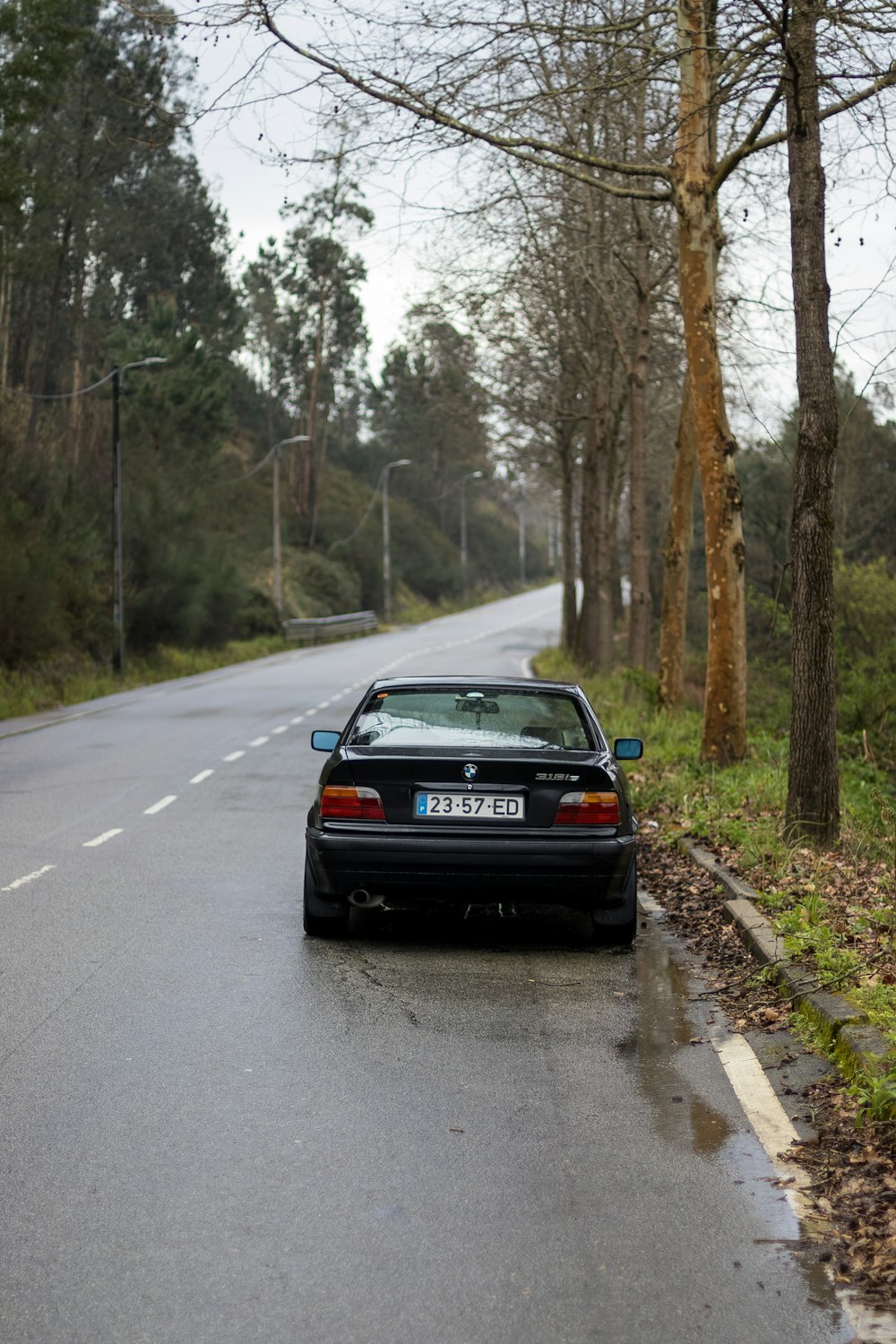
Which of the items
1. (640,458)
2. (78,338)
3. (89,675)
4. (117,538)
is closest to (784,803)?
(640,458)

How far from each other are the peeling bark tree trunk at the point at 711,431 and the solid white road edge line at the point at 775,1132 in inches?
351

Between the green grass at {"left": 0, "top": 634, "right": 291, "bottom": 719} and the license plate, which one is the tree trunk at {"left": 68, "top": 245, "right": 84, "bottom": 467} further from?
the license plate

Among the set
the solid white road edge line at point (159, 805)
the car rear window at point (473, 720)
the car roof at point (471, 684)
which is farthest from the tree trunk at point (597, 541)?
the car rear window at point (473, 720)

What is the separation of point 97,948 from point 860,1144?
4.50m

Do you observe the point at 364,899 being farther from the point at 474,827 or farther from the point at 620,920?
the point at 620,920

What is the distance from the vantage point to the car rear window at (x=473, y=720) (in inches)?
337

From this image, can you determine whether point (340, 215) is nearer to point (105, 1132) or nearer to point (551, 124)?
point (551, 124)

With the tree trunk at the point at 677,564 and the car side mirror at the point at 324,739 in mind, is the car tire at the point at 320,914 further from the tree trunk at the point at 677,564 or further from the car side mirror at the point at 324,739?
the tree trunk at the point at 677,564

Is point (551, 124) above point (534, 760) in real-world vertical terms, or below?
above

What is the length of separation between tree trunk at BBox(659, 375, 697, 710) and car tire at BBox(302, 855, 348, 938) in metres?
12.5

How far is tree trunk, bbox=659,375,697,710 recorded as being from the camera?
2072cm

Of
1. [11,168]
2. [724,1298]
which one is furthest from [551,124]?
[724,1298]

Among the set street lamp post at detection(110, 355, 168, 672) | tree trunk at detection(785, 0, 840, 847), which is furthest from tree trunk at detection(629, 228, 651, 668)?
street lamp post at detection(110, 355, 168, 672)

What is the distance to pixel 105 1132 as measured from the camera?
17.7 ft
